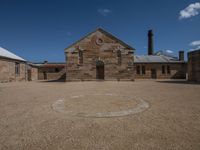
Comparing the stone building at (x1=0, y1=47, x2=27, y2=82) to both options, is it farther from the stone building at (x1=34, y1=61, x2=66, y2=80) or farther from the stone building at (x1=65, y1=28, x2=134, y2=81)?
the stone building at (x1=65, y1=28, x2=134, y2=81)

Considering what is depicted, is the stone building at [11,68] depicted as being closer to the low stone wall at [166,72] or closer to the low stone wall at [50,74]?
the low stone wall at [50,74]

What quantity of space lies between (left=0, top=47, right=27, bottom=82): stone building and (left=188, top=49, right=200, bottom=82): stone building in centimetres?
2754

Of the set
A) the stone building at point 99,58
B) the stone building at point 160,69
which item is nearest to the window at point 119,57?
the stone building at point 99,58

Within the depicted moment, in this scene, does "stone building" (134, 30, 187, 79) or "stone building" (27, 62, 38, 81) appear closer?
"stone building" (27, 62, 38, 81)

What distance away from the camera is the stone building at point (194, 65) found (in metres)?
17.2

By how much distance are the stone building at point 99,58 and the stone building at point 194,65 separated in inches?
356

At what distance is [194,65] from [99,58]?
14.1 m

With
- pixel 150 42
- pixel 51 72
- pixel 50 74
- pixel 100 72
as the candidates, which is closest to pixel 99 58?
pixel 100 72

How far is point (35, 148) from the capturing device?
233 cm

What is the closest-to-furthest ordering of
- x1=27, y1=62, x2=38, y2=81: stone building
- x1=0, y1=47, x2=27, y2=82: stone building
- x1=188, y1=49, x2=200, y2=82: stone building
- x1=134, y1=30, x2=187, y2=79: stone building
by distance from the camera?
x1=188, y1=49, x2=200, y2=82: stone building < x1=0, y1=47, x2=27, y2=82: stone building < x1=27, y1=62, x2=38, y2=81: stone building < x1=134, y1=30, x2=187, y2=79: stone building

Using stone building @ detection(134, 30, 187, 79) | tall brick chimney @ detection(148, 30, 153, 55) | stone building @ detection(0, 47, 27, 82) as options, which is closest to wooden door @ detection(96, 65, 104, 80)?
stone building @ detection(134, 30, 187, 79)

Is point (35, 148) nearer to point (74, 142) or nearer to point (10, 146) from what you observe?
point (10, 146)

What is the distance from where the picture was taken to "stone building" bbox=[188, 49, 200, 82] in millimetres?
17188

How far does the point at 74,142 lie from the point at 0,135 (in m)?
1.82
